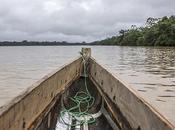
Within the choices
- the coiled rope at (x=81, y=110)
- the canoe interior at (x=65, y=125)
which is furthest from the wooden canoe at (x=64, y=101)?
the coiled rope at (x=81, y=110)

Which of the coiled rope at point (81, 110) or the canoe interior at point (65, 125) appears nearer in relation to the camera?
the canoe interior at point (65, 125)

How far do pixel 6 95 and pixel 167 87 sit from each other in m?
6.02

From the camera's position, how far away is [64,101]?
6.32 m

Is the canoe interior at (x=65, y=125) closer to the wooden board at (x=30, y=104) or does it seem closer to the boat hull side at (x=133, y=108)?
the wooden board at (x=30, y=104)

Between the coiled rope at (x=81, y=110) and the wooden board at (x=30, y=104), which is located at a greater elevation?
the wooden board at (x=30, y=104)

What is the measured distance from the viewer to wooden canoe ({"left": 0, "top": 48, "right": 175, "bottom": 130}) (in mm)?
2865

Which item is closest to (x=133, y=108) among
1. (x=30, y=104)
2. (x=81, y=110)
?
(x=30, y=104)

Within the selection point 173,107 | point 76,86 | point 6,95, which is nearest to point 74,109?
point 76,86

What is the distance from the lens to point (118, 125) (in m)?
4.43

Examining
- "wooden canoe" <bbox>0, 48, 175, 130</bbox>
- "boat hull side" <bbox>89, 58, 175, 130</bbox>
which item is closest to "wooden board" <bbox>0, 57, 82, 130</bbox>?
"wooden canoe" <bbox>0, 48, 175, 130</bbox>

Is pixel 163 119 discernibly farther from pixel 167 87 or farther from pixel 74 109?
pixel 167 87

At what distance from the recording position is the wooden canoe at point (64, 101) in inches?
113

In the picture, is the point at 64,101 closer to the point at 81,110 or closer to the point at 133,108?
the point at 81,110

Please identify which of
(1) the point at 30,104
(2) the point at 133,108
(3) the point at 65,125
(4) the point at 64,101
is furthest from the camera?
(4) the point at 64,101
